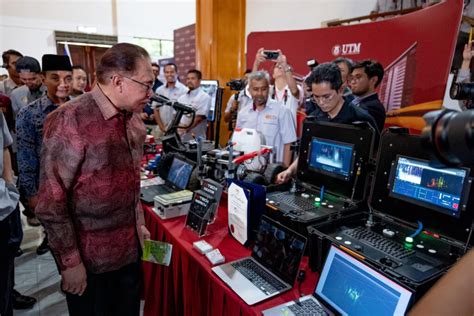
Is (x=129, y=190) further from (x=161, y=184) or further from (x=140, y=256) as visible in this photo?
(x=161, y=184)

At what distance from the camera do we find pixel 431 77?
2.75 metres

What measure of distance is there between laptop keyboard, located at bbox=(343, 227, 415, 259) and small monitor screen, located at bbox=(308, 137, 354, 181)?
0.30 m

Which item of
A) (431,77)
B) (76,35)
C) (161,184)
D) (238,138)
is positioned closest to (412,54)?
(431,77)

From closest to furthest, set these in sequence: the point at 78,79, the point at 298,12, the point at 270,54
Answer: the point at 78,79 < the point at 270,54 < the point at 298,12

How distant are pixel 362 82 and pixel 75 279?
2434 mm

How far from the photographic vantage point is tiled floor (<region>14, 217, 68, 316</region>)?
215cm

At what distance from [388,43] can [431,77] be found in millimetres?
715

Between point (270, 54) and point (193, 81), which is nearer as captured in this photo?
point (270, 54)

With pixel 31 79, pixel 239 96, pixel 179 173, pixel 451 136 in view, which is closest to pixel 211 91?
pixel 239 96

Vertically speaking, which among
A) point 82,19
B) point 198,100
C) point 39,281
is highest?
point 82,19

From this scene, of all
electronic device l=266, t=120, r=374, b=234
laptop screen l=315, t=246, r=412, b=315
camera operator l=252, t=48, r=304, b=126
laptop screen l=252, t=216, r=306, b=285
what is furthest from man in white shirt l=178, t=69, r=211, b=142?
laptop screen l=315, t=246, r=412, b=315

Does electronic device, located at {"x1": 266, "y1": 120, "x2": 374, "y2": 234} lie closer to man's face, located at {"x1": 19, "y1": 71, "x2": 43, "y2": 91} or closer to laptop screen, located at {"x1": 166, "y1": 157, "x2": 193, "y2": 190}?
laptop screen, located at {"x1": 166, "y1": 157, "x2": 193, "y2": 190}

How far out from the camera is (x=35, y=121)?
77.9 inches

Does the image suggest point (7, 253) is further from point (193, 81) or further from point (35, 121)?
point (193, 81)
